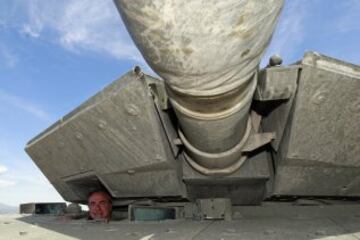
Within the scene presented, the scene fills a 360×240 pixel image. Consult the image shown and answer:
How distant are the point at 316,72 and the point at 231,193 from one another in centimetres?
205

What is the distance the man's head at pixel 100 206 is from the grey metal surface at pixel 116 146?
0.17 m

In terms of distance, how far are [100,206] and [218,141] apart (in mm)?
2378

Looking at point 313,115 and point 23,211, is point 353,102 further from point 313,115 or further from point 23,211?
point 23,211

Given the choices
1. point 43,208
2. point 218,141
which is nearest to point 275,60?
point 218,141

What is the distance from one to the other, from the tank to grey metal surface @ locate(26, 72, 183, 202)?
0.01 metres

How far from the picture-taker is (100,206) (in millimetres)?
5812

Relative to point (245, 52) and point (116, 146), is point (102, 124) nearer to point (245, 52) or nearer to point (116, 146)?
point (116, 146)

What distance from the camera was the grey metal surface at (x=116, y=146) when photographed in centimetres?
470

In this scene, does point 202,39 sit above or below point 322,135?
above

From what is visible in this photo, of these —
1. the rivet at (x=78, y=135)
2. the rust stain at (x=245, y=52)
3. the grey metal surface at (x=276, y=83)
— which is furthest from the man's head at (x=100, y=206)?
the rust stain at (x=245, y=52)

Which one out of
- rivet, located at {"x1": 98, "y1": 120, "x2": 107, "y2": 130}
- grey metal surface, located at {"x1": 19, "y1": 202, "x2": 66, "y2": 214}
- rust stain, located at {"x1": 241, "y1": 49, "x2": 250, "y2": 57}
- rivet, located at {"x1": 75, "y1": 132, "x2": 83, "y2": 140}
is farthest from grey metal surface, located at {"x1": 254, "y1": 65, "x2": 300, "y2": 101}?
grey metal surface, located at {"x1": 19, "y1": 202, "x2": 66, "y2": 214}

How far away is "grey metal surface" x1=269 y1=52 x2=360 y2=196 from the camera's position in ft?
13.8

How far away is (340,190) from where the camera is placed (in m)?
5.21

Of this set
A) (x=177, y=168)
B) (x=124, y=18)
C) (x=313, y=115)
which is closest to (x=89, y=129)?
(x=177, y=168)
